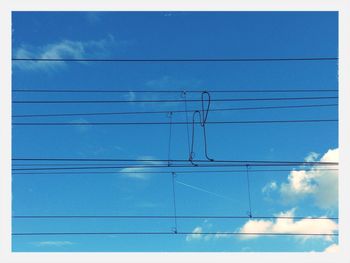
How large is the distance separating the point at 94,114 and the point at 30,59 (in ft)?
7.02

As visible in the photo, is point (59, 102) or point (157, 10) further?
point (59, 102)

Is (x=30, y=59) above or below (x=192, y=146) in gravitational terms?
above

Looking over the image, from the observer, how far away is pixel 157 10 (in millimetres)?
6777

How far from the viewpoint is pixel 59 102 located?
31.9 feet
